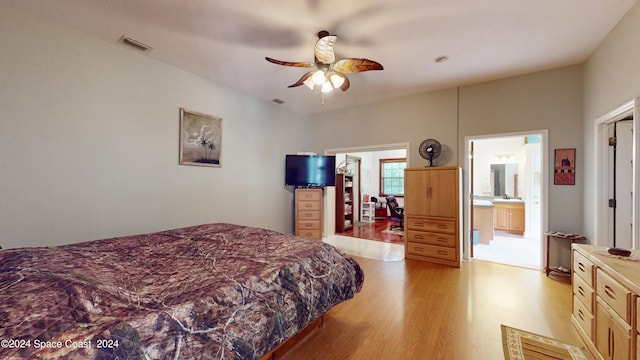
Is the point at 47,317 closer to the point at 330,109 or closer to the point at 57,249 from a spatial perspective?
the point at 57,249

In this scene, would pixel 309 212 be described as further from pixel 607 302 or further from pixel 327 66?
pixel 607 302

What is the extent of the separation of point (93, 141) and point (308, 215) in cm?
332

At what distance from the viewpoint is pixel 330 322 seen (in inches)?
84.0

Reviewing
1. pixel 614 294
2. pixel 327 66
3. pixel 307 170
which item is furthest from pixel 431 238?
pixel 327 66

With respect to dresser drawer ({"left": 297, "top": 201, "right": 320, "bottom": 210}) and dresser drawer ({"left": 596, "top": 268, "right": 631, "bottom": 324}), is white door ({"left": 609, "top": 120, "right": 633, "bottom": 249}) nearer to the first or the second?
dresser drawer ({"left": 596, "top": 268, "right": 631, "bottom": 324})

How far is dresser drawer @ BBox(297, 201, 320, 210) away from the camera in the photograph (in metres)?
4.75

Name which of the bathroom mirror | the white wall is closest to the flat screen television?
the white wall

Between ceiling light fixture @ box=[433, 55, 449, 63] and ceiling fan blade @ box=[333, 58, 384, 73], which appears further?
ceiling light fixture @ box=[433, 55, 449, 63]

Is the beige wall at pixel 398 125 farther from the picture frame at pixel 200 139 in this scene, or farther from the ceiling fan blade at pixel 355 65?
the picture frame at pixel 200 139

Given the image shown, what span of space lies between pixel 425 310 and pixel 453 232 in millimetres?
1642

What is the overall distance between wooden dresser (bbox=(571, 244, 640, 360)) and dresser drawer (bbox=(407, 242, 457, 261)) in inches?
60.9

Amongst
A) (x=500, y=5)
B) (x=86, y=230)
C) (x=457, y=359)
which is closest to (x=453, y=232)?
(x=457, y=359)

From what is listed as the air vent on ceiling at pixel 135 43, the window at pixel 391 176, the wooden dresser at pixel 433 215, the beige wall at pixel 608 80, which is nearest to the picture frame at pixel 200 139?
the air vent on ceiling at pixel 135 43

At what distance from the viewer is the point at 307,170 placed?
4840mm
